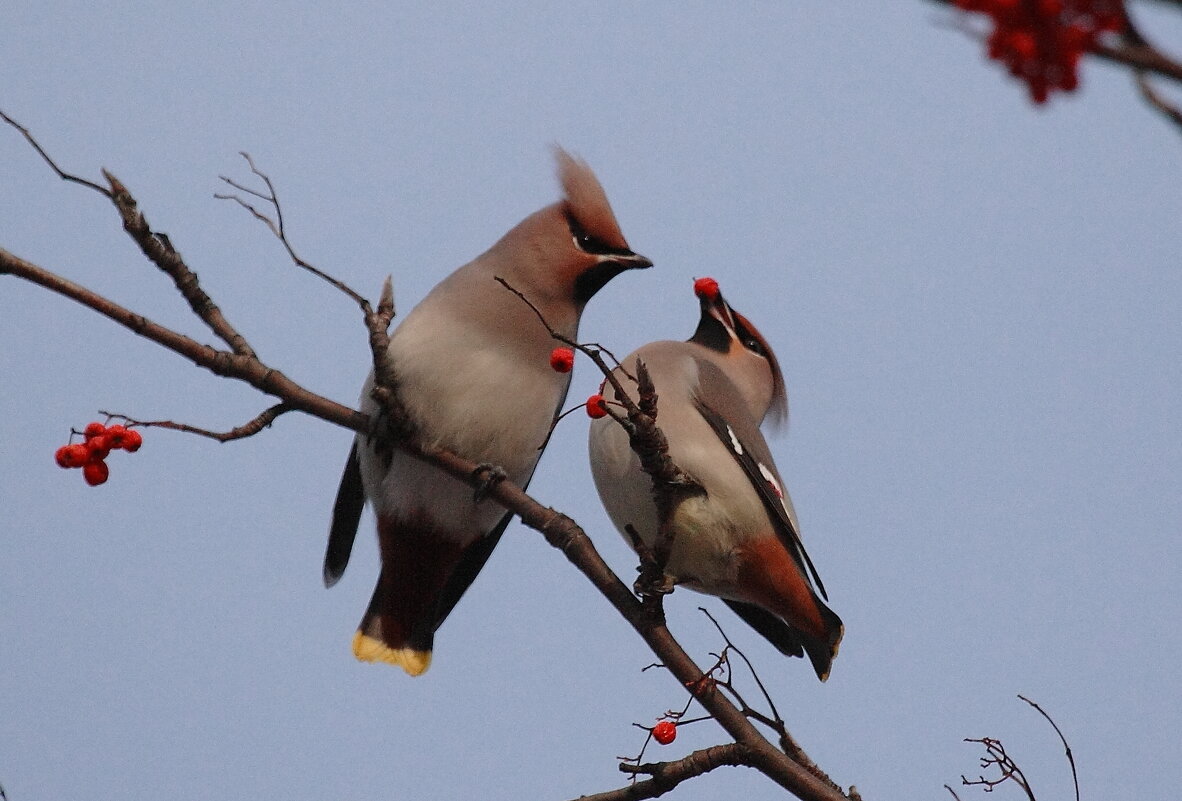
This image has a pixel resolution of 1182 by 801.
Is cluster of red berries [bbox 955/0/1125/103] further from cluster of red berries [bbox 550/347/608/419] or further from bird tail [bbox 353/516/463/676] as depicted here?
bird tail [bbox 353/516/463/676]

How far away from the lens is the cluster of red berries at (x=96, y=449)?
2.77 meters

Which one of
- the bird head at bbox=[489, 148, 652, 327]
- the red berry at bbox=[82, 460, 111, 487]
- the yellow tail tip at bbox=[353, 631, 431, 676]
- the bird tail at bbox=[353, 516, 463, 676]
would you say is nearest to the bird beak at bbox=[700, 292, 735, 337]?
the bird head at bbox=[489, 148, 652, 327]

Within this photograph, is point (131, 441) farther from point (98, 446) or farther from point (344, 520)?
point (344, 520)

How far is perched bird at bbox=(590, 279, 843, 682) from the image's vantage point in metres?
3.37

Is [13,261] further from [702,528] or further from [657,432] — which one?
[702,528]

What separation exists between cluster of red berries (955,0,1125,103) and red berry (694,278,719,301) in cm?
328

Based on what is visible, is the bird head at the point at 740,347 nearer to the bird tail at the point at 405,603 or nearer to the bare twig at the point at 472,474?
the bird tail at the point at 405,603

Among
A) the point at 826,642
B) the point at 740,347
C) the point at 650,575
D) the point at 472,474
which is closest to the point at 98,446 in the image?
the point at 472,474

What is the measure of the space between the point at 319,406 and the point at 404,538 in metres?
0.89

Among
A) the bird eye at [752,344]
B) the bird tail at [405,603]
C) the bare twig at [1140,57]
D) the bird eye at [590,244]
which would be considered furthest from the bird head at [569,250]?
the bare twig at [1140,57]

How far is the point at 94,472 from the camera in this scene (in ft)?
9.16

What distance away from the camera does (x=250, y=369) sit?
2.83 meters

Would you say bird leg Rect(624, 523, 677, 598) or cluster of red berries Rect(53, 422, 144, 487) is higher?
cluster of red berries Rect(53, 422, 144, 487)

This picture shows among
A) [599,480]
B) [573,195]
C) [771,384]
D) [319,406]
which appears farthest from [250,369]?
[771,384]
